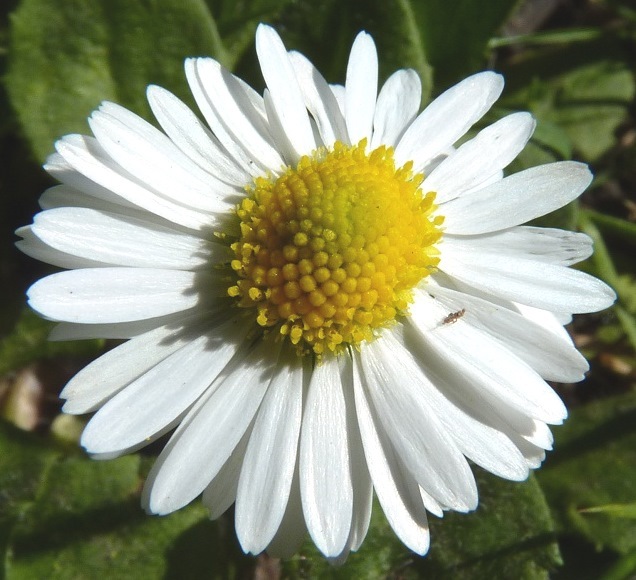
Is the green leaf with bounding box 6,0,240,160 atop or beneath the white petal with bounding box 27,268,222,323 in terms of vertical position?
atop

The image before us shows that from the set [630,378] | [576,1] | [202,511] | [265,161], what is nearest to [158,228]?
Result: [265,161]

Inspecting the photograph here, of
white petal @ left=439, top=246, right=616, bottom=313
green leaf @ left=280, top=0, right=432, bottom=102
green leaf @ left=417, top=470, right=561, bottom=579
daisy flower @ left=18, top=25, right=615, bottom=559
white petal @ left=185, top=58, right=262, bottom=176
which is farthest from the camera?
green leaf @ left=280, top=0, right=432, bottom=102

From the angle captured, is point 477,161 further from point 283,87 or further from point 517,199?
point 283,87

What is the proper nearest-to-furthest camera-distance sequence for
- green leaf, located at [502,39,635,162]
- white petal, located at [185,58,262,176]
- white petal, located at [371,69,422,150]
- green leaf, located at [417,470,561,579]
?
white petal, located at [185,58,262,176] → white petal, located at [371,69,422,150] → green leaf, located at [417,470,561,579] → green leaf, located at [502,39,635,162]

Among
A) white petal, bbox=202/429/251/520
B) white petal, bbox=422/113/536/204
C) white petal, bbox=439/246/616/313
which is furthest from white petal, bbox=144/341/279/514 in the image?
white petal, bbox=422/113/536/204

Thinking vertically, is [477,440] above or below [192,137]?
below

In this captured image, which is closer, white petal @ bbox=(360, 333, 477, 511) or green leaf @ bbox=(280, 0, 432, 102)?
white petal @ bbox=(360, 333, 477, 511)

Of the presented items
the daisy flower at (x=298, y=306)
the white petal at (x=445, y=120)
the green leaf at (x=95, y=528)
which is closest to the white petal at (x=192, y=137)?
the daisy flower at (x=298, y=306)

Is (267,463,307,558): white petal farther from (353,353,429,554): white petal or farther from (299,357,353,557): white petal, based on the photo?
(353,353,429,554): white petal

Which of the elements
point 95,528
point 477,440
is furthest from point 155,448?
point 477,440
